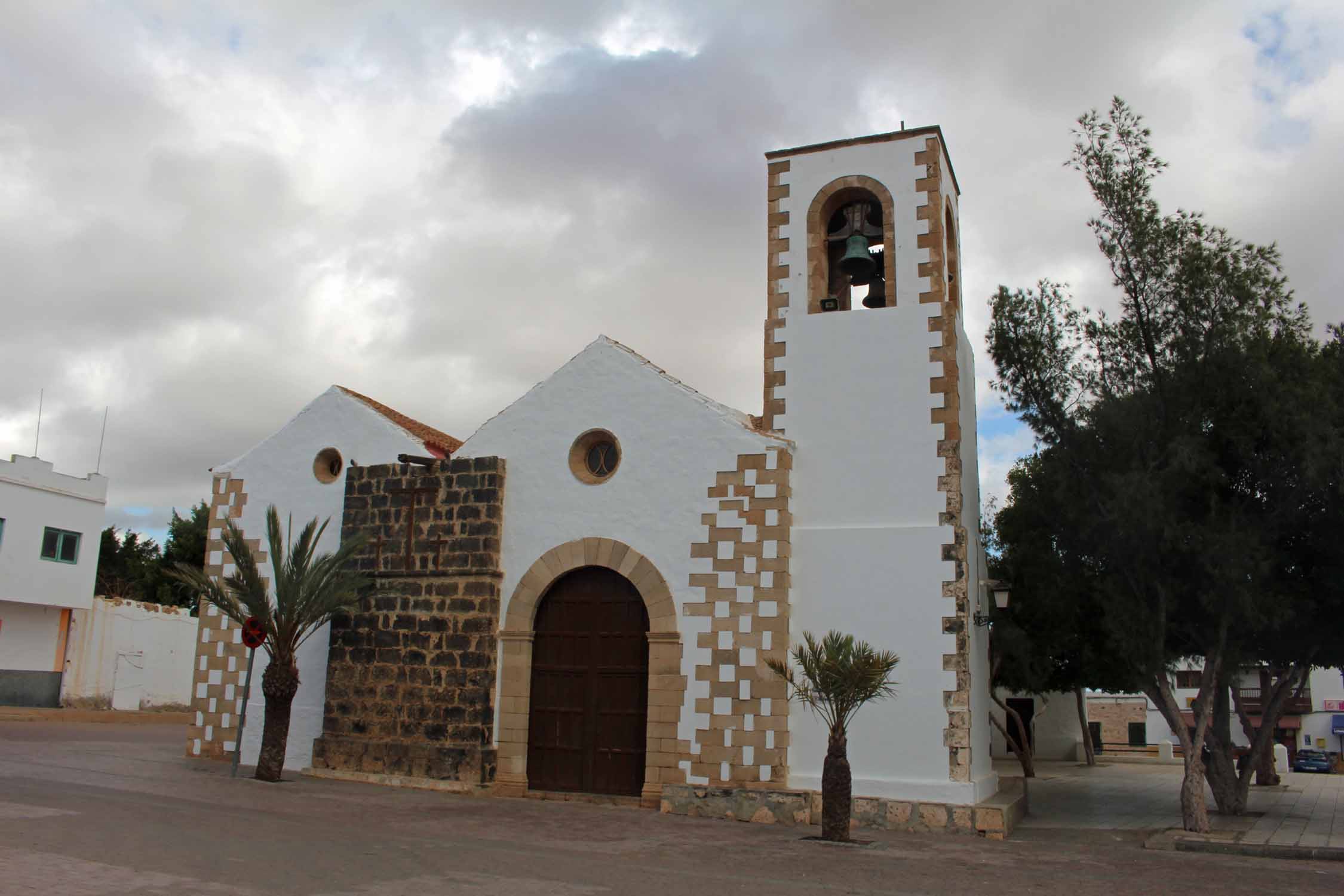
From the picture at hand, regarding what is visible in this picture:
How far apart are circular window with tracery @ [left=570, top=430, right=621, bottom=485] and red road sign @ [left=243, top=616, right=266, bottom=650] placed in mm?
4320

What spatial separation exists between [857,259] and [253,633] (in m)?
8.87

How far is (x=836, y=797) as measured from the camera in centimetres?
1055

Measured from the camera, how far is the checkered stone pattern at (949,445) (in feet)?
38.3

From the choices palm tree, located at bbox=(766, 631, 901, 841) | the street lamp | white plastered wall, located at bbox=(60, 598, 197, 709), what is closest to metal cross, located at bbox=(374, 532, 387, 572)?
palm tree, located at bbox=(766, 631, 901, 841)

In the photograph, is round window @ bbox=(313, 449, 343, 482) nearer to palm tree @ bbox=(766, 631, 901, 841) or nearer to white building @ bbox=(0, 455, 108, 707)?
palm tree @ bbox=(766, 631, 901, 841)

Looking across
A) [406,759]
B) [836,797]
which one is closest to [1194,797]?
[836,797]

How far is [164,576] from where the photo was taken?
38906 mm

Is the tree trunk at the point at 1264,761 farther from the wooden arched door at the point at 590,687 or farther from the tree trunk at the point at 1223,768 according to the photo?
the wooden arched door at the point at 590,687

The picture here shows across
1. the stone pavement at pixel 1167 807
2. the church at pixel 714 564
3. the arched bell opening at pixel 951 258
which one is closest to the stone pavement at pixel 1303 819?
the stone pavement at pixel 1167 807

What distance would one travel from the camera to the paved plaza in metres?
7.45

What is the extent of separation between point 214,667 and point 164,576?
85.7 feet

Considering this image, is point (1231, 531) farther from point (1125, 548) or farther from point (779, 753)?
point (779, 753)

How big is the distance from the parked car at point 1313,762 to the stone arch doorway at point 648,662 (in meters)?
25.1

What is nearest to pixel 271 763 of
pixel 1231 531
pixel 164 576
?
pixel 1231 531
